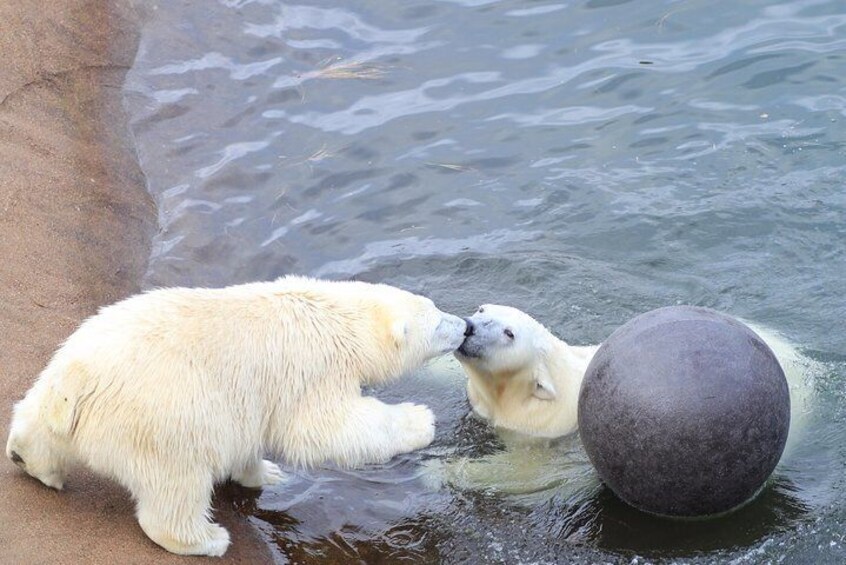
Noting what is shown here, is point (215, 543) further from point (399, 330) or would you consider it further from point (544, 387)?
point (544, 387)

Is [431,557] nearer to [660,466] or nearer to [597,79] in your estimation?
[660,466]

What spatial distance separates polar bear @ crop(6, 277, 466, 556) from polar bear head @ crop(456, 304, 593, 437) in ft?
1.74

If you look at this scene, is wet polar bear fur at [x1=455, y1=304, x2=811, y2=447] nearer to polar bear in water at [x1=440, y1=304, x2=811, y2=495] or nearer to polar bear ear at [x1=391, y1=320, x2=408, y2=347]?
polar bear in water at [x1=440, y1=304, x2=811, y2=495]

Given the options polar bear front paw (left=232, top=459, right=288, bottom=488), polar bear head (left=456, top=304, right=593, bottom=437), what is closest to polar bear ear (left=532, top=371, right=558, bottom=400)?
polar bear head (left=456, top=304, right=593, bottom=437)

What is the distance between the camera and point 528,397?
729 cm

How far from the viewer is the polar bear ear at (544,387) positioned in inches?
278

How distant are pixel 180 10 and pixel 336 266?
16.2ft

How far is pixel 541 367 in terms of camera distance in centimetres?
711

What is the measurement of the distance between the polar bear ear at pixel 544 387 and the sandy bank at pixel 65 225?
1.95 meters

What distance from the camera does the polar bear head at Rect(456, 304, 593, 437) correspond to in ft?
22.7

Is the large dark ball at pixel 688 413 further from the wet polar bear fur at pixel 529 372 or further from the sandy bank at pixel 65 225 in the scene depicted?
the sandy bank at pixel 65 225

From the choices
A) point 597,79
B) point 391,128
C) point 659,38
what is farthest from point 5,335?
point 659,38

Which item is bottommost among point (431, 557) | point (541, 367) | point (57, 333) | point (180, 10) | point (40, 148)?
point (431, 557)

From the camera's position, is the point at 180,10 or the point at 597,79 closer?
the point at 597,79
